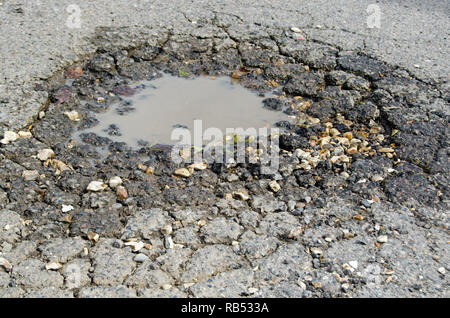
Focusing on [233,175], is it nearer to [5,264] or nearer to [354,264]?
[354,264]

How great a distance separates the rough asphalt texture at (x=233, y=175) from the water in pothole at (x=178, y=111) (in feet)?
0.36

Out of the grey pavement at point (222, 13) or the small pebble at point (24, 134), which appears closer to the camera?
the small pebble at point (24, 134)

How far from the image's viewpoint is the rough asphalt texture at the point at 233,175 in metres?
2.47

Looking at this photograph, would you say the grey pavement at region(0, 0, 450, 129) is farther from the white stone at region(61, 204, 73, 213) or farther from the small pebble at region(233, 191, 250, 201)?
the small pebble at region(233, 191, 250, 201)

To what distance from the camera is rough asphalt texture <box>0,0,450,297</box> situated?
247 cm

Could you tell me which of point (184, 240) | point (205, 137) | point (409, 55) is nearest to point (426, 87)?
point (409, 55)

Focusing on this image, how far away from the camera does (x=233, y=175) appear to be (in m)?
3.08

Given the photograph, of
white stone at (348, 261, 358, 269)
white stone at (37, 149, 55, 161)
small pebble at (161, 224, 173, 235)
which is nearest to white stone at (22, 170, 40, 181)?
white stone at (37, 149, 55, 161)

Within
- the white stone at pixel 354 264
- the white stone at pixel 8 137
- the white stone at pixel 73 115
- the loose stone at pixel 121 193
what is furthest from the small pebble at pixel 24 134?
the white stone at pixel 354 264

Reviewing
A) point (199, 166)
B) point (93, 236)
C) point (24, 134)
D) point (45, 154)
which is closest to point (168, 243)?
point (93, 236)

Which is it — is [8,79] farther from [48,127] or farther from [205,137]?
[205,137]

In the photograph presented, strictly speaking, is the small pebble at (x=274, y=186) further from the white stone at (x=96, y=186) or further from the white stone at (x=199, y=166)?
the white stone at (x=96, y=186)

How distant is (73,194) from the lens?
2879 millimetres

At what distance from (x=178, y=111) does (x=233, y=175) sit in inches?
30.4
